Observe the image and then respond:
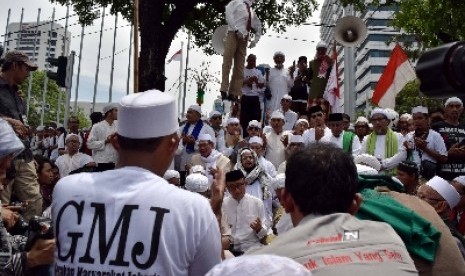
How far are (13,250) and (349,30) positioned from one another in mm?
11368

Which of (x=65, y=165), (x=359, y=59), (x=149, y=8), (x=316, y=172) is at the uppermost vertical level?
(x=359, y=59)

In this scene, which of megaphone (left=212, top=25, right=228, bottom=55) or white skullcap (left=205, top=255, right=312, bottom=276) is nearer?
white skullcap (left=205, top=255, right=312, bottom=276)

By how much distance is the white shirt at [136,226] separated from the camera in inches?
91.4

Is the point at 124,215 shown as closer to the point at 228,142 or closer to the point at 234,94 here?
the point at 228,142

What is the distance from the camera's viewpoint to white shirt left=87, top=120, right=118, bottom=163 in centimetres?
969

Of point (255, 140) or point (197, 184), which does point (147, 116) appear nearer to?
point (197, 184)

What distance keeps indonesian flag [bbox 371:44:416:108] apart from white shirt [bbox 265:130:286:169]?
2784mm

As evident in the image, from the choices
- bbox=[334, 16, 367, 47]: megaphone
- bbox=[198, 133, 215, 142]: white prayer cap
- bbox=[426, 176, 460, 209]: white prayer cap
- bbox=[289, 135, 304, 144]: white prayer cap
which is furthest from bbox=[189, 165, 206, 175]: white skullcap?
bbox=[334, 16, 367, 47]: megaphone

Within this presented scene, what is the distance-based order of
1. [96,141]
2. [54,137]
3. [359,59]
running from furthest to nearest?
[359,59]
[54,137]
[96,141]

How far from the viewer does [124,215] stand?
2.35 m

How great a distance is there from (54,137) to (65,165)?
6201 millimetres

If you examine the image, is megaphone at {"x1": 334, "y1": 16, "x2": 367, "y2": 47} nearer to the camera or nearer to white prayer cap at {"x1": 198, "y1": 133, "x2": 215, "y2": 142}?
white prayer cap at {"x1": 198, "y1": 133, "x2": 215, "y2": 142}

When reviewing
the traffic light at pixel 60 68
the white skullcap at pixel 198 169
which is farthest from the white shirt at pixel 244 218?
the traffic light at pixel 60 68

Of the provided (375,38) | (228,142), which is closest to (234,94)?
(228,142)
